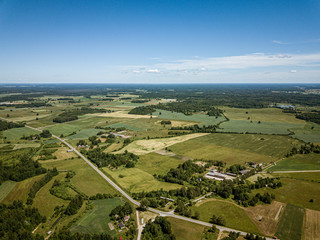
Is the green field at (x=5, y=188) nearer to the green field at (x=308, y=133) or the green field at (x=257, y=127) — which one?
the green field at (x=257, y=127)

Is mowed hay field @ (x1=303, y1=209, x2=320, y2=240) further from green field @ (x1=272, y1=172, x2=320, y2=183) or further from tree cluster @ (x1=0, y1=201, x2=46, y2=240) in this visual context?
tree cluster @ (x1=0, y1=201, x2=46, y2=240)

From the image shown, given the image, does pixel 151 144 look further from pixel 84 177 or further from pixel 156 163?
pixel 84 177

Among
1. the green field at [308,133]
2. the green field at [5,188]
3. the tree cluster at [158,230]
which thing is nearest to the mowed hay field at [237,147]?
the green field at [308,133]

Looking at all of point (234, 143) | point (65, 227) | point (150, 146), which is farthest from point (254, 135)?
point (65, 227)

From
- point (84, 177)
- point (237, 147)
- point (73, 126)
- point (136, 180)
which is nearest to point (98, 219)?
point (136, 180)

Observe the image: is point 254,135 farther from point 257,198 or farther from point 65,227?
point 65,227

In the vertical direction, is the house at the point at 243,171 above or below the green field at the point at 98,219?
above
